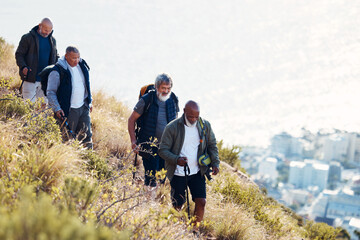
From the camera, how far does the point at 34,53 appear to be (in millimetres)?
7293

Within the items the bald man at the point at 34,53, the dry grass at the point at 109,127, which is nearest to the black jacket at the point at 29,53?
the bald man at the point at 34,53

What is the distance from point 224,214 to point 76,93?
9.45 ft

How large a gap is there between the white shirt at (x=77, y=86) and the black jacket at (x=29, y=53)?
4.90 ft

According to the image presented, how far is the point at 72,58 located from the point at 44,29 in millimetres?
1605

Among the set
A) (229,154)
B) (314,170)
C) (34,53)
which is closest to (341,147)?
(314,170)

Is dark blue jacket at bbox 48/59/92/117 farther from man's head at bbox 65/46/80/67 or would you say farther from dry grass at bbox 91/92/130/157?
dry grass at bbox 91/92/130/157

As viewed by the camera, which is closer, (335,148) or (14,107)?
(14,107)

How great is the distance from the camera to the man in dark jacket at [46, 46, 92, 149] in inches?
232

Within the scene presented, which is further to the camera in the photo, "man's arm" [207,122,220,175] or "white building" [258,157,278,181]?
"white building" [258,157,278,181]

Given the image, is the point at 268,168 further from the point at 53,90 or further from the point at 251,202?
the point at 53,90

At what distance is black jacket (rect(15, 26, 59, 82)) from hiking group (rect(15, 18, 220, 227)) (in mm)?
17

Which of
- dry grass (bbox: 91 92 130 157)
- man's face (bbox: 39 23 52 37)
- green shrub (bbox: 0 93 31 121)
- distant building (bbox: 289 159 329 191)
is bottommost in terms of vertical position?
distant building (bbox: 289 159 329 191)

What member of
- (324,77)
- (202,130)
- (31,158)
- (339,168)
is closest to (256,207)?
(202,130)

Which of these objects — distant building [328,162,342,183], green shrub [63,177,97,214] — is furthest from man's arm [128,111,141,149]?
distant building [328,162,342,183]
